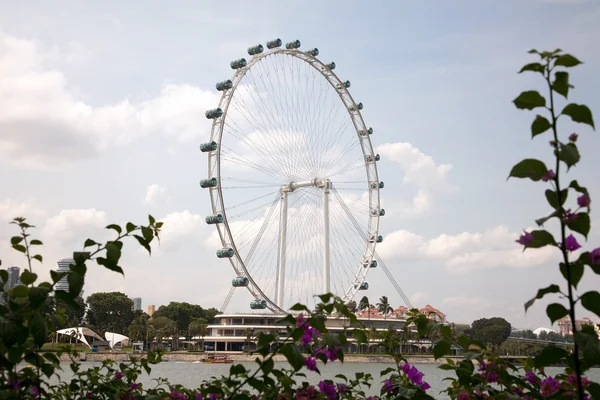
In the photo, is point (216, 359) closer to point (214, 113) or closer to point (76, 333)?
point (214, 113)

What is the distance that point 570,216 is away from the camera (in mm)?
2428

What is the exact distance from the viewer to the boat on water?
3629 inches

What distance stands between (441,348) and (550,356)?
65 centimetres

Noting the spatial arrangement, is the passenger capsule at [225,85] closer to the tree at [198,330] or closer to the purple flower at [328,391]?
the purple flower at [328,391]

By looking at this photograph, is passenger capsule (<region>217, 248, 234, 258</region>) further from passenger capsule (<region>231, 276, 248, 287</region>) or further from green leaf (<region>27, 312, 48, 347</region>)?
green leaf (<region>27, 312, 48, 347</region>)

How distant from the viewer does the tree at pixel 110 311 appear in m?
120

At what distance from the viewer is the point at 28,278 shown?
3186 millimetres

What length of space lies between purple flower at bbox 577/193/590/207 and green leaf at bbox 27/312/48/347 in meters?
2.21

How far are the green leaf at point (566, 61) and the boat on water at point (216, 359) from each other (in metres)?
92.2

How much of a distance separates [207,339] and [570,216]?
110m

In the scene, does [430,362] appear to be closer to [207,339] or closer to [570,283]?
[207,339]

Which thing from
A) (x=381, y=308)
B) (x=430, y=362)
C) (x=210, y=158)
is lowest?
(x=430, y=362)

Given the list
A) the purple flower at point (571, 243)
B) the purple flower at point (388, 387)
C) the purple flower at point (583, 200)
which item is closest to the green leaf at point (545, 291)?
the purple flower at point (571, 243)

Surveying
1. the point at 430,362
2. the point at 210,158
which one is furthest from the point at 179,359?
the point at 210,158
